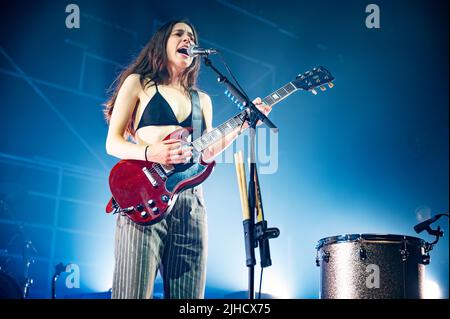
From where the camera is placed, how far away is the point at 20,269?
3.98 meters

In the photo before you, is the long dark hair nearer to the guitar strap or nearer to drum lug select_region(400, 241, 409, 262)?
the guitar strap

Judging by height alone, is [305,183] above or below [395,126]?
below

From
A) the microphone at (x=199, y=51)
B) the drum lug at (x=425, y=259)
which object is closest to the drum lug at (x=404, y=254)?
the drum lug at (x=425, y=259)

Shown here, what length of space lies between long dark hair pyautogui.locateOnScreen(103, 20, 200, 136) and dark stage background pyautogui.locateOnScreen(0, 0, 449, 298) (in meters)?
0.42

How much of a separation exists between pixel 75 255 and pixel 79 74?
1.25 meters

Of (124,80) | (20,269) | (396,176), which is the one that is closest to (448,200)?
(396,176)

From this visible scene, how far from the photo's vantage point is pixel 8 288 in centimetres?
346

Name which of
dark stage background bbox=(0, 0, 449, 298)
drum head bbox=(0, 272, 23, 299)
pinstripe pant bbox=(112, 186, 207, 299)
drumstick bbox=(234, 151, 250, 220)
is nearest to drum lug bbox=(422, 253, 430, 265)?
dark stage background bbox=(0, 0, 449, 298)

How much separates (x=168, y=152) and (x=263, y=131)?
1069 mm

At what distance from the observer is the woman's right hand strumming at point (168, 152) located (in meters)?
3.03

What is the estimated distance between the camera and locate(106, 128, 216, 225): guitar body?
116 inches

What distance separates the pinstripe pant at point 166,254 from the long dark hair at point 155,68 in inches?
24.0

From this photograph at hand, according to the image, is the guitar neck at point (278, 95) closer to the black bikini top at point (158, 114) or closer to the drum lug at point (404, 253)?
the black bikini top at point (158, 114)

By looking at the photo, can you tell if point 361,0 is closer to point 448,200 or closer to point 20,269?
point 448,200
